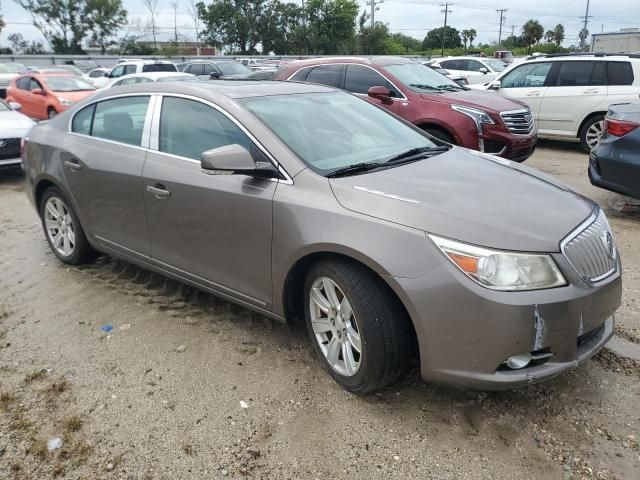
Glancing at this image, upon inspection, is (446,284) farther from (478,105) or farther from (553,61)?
(553,61)

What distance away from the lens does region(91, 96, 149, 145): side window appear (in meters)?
3.95

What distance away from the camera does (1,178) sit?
9062 millimetres

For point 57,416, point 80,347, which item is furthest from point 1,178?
point 57,416

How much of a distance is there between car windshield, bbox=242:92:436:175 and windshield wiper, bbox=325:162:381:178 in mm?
39

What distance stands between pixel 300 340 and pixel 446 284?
1.42m

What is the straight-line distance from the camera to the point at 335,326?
296 centimetres

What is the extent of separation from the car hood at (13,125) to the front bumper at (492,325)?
26.5ft

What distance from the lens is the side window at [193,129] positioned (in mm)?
3379

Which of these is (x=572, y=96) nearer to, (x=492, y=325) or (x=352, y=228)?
(x=352, y=228)

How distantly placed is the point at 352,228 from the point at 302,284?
2.01ft

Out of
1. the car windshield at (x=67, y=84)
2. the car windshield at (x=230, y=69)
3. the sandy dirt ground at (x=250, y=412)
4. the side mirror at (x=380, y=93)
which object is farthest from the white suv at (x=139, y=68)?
the sandy dirt ground at (x=250, y=412)

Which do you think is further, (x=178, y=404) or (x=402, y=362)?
(x=178, y=404)

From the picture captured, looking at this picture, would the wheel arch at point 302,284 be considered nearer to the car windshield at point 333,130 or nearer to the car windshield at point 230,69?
the car windshield at point 333,130

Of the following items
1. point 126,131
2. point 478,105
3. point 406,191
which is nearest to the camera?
point 406,191
